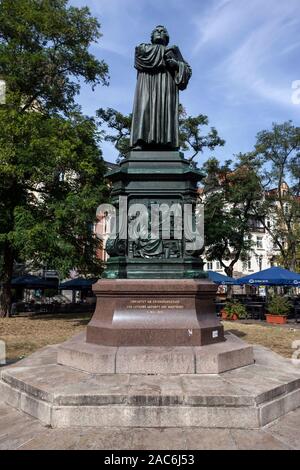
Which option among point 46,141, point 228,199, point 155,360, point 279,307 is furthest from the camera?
point 228,199

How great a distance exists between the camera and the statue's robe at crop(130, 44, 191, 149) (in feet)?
26.1

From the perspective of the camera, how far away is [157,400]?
15.1ft

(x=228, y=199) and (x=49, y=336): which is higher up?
(x=228, y=199)

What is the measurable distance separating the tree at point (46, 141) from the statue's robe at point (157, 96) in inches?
392

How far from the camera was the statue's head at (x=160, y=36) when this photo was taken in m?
8.18

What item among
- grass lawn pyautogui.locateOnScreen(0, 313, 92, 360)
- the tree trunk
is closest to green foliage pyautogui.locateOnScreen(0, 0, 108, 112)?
the tree trunk

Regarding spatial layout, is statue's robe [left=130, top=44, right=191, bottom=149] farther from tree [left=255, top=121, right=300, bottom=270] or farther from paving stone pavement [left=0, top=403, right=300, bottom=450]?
tree [left=255, top=121, right=300, bottom=270]

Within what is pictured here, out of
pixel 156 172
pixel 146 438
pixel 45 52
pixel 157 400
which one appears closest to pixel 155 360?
pixel 157 400

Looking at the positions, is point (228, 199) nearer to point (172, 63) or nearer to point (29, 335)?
point (29, 335)

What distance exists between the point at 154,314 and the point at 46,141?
13629 mm

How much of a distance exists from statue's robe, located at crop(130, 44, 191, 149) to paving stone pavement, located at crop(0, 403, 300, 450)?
513 cm

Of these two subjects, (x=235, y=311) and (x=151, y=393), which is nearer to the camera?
(x=151, y=393)

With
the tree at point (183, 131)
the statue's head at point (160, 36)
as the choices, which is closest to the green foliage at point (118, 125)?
the tree at point (183, 131)

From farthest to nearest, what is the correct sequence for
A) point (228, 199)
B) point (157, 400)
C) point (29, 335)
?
point (228, 199), point (29, 335), point (157, 400)
